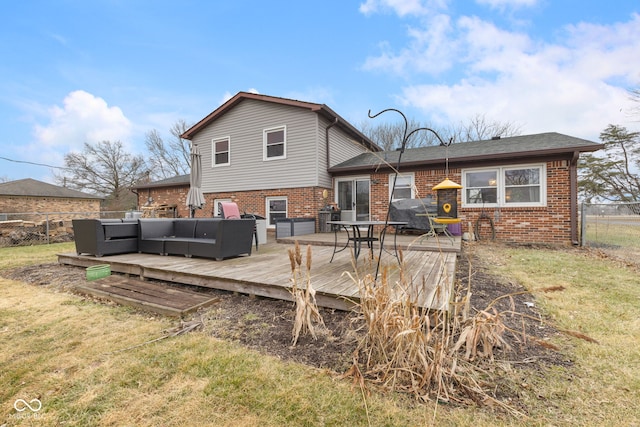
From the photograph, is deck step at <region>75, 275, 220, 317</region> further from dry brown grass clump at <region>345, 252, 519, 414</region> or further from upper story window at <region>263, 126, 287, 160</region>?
upper story window at <region>263, 126, 287, 160</region>

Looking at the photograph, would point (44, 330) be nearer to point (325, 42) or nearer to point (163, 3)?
point (163, 3)

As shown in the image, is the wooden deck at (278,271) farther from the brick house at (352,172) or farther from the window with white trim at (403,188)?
the window with white trim at (403,188)

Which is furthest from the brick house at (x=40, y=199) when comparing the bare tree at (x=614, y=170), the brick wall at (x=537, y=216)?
the bare tree at (x=614, y=170)

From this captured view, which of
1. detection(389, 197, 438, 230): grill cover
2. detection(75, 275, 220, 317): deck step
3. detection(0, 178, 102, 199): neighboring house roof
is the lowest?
detection(75, 275, 220, 317): deck step

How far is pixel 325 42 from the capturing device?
12000mm

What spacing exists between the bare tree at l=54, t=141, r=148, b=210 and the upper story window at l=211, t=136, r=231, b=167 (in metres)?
17.3

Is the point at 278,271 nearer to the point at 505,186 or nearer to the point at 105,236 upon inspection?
the point at 105,236

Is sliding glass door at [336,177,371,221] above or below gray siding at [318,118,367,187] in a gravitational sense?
below

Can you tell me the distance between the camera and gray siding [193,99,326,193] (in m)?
9.45

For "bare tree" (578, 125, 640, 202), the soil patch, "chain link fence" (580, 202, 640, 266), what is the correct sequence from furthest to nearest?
"bare tree" (578, 125, 640, 202), "chain link fence" (580, 202, 640, 266), the soil patch

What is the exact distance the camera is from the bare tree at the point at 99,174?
24.3 m

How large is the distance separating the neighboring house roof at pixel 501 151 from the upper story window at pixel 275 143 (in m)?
1.89

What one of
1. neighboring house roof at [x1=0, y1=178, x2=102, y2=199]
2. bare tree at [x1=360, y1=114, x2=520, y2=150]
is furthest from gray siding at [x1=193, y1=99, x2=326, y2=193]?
bare tree at [x1=360, y1=114, x2=520, y2=150]

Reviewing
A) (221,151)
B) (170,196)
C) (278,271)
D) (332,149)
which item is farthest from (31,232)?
(278,271)
